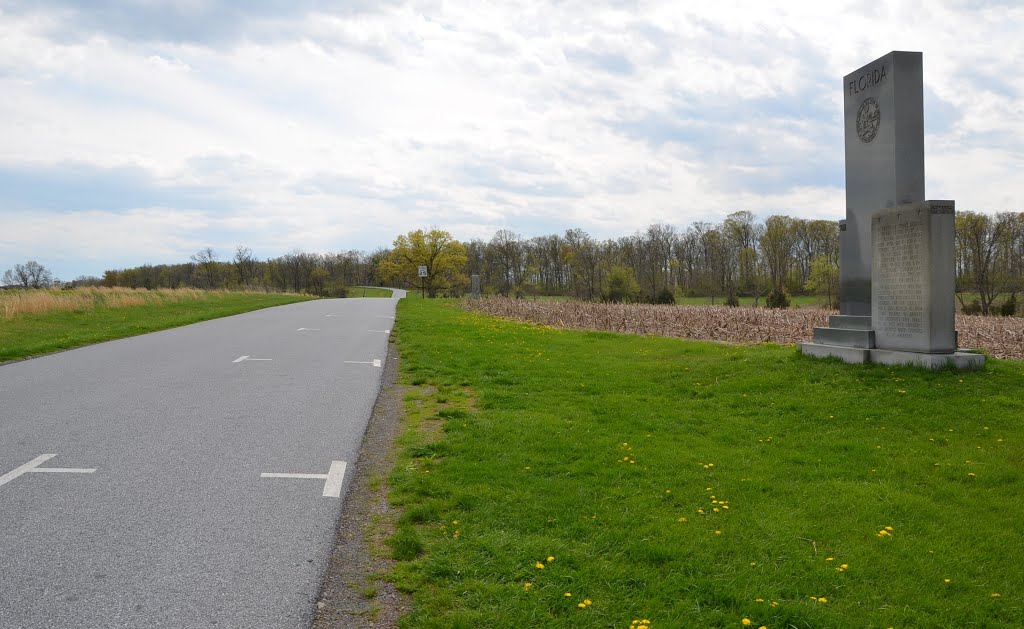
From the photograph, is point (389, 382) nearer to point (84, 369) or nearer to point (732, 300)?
point (84, 369)

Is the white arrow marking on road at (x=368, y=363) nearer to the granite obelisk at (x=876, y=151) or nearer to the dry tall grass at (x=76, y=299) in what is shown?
the granite obelisk at (x=876, y=151)

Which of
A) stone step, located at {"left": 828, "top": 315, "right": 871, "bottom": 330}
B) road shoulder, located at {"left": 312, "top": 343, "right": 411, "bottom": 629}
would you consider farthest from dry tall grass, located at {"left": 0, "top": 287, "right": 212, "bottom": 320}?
stone step, located at {"left": 828, "top": 315, "right": 871, "bottom": 330}

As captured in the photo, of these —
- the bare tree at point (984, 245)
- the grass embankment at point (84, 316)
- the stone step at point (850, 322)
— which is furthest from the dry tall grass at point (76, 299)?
the bare tree at point (984, 245)

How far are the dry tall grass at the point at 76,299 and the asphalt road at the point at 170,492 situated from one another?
1325cm

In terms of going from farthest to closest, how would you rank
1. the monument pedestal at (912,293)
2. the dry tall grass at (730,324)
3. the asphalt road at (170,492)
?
the dry tall grass at (730,324), the monument pedestal at (912,293), the asphalt road at (170,492)

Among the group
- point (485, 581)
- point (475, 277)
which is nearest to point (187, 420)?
point (485, 581)

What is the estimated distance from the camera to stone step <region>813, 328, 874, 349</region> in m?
9.66

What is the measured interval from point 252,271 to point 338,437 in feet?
309

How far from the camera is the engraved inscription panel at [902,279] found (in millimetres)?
8727

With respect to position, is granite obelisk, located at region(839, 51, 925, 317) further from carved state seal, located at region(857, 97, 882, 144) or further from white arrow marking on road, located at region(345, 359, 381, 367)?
white arrow marking on road, located at region(345, 359, 381, 367)

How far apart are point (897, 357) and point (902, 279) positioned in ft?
3.56

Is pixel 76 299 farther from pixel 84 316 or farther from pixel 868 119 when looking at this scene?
pixel 868 119

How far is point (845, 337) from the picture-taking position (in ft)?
33.0

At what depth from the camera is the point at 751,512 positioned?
4688 millimetres
